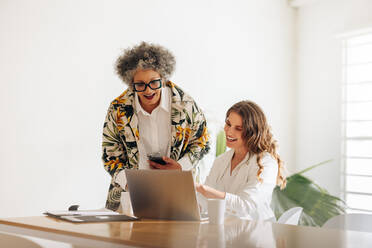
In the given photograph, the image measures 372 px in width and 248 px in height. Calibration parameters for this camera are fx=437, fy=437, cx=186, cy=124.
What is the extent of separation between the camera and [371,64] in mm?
4414

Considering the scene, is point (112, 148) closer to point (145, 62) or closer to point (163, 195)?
point (145, 62)

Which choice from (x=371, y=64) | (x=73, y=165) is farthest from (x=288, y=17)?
(x=73, y=165)

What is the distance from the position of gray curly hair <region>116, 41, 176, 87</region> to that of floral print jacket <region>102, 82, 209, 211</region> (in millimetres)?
111

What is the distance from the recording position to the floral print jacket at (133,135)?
7.08ft

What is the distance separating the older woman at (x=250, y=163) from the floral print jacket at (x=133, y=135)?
19cm

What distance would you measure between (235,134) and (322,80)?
2.84 meters

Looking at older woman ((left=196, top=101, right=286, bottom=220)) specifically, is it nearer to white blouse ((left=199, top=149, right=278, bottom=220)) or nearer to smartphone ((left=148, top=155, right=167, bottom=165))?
white blouse ((left=199, top=149, right=278, bottom=220))

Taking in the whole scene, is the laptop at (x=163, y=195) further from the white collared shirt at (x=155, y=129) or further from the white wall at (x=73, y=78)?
the white wall at (x=73, y=78)

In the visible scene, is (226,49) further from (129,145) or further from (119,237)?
(119,237)

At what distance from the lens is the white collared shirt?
218 cm

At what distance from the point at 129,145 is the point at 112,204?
1.00 ft

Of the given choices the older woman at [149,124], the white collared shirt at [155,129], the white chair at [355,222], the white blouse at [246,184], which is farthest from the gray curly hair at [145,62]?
the white chair at [355,222]

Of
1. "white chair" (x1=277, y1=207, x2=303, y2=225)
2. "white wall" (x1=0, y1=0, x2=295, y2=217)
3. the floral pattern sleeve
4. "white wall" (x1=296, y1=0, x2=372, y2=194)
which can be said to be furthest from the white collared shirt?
"white wall" (x1=296, y1=0, x2=372, y2=194)

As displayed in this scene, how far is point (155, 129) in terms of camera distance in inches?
86.5
